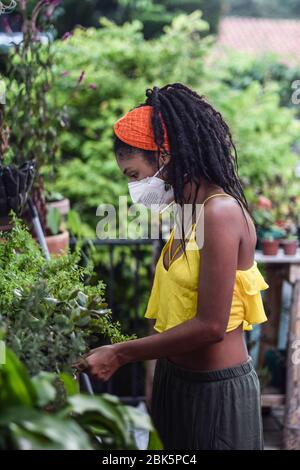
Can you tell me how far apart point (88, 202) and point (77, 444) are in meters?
4.47

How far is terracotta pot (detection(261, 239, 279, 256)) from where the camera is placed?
3740mm

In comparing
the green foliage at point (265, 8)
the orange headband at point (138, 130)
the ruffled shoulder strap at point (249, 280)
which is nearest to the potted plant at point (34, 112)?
the orange headband at point (138, 130)

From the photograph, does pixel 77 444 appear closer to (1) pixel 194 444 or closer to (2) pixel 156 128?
(1) pixel 194 444

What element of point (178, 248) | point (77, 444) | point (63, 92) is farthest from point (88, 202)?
point (77, 444)

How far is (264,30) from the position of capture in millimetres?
21109

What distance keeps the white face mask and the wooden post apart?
1.86 metres

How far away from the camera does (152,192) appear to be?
183 cm

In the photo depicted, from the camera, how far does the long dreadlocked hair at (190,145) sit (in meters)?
1.73

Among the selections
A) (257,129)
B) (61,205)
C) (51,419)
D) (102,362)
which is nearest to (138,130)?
(102,362)

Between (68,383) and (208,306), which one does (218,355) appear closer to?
(208,306)

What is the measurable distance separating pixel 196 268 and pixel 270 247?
2.14 meters

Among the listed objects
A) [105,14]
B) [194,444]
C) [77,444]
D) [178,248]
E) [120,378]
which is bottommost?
[120,378]

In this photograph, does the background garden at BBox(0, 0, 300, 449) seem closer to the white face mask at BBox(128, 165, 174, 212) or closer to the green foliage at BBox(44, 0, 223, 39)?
the white face mask at BBox(128, 165, 174, 212)

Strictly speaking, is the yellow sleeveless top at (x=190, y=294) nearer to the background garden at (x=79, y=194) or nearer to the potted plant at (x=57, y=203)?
the background garden at (x=79, y=194)
